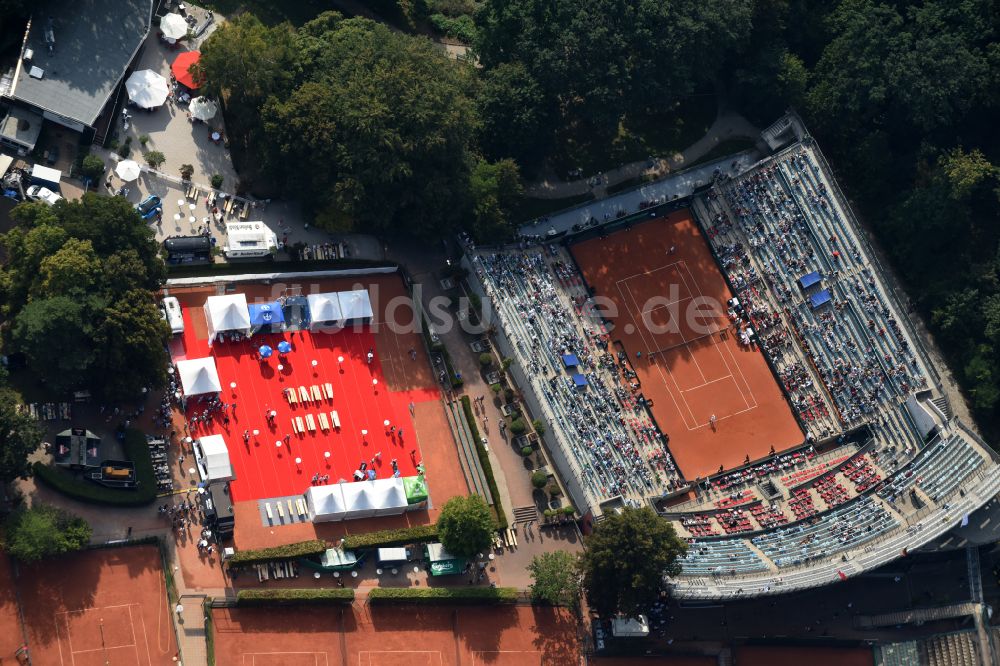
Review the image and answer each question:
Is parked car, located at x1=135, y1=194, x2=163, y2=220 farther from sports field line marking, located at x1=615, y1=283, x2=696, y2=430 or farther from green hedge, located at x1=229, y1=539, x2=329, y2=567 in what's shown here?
sports field line marking, located at x1=615, y1=283, x2=696, y2=430

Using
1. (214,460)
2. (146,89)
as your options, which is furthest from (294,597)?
(146,89)

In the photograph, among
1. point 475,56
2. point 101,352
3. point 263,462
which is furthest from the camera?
point 475,56

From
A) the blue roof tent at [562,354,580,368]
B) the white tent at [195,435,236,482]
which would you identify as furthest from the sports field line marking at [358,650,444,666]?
the blue roof tent at [562,354,580,368]

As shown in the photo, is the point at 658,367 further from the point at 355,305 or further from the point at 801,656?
the point at 355,305

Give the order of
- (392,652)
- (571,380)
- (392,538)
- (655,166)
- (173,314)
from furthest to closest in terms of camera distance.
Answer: (655,166) < (571,380) < (173,314) < (392,538) < (392,652)

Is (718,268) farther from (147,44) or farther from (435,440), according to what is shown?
(147,44)

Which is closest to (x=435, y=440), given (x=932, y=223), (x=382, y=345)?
(x=382, y=345)

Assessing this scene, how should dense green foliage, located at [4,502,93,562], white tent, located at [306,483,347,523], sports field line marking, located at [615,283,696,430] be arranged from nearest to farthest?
dense green foliage, located at [4,502,93,562] → white tent, located at [306,483,347,523] → sports field line marking, located at [615,283,696,430]
